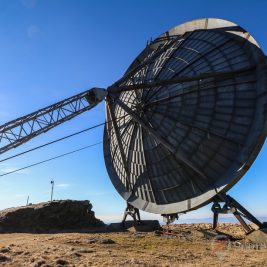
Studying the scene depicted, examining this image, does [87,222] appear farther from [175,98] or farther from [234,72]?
[234,72]

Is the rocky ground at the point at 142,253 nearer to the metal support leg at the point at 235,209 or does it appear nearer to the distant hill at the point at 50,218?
the metal support leg at the point at 235,209

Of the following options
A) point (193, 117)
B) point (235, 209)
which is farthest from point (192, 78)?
point (235, 209)

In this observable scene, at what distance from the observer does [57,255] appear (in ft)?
73.7

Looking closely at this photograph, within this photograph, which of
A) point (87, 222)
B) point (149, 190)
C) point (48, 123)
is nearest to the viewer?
point (48, 123)

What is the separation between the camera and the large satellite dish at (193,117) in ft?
94.1

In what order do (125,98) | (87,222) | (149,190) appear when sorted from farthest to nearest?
(87,222), (125,98), (149,190)

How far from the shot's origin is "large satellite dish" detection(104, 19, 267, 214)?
2869 centimetres

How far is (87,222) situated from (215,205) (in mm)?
24549

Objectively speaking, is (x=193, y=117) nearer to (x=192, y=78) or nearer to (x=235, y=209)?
(x=192, y=78)

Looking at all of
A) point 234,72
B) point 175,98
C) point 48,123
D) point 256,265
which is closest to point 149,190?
point 175,98

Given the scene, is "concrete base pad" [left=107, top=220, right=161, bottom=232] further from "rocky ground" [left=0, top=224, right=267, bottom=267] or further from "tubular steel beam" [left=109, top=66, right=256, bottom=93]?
"tubular steel beam" [left=109, top=66, right=256, bottom=93]

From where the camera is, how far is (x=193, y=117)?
31.3 metres

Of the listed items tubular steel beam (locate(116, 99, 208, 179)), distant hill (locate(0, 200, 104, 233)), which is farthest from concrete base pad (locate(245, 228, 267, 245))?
distant hill (locate(0, 200, 104, 233))

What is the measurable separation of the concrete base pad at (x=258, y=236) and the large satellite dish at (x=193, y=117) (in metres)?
4.39
